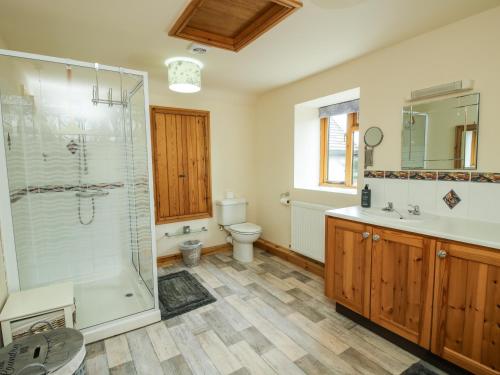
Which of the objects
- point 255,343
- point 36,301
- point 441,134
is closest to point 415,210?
point 441,134

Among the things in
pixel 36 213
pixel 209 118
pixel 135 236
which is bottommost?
pixel 135 236

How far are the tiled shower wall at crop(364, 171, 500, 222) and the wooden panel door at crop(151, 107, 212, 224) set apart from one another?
2.08 metres

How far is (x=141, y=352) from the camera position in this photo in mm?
1835

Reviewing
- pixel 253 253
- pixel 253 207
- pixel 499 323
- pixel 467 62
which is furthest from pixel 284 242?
pixel 467 62

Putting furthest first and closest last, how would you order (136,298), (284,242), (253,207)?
(253,207) → (284,242) → (136,298)

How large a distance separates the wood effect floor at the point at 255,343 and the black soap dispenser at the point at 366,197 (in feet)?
3.10

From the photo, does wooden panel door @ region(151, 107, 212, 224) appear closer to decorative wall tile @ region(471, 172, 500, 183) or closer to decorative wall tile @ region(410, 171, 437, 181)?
decorative wall tile @ region(410, 171, 437, 181)

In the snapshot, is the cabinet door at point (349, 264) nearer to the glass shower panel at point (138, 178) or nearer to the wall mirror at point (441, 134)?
the wall mirror at point (441, 134)

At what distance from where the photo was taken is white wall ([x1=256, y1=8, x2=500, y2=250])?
1735mm

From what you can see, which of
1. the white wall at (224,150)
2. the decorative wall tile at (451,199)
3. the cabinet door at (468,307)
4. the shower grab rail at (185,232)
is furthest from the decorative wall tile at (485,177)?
the shower grab rail at (185,232)

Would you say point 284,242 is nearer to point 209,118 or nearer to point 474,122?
point 209,118

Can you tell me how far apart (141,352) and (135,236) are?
1.01 meters

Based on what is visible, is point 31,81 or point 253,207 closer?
point 31,81

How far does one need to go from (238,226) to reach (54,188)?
2.01 meters
